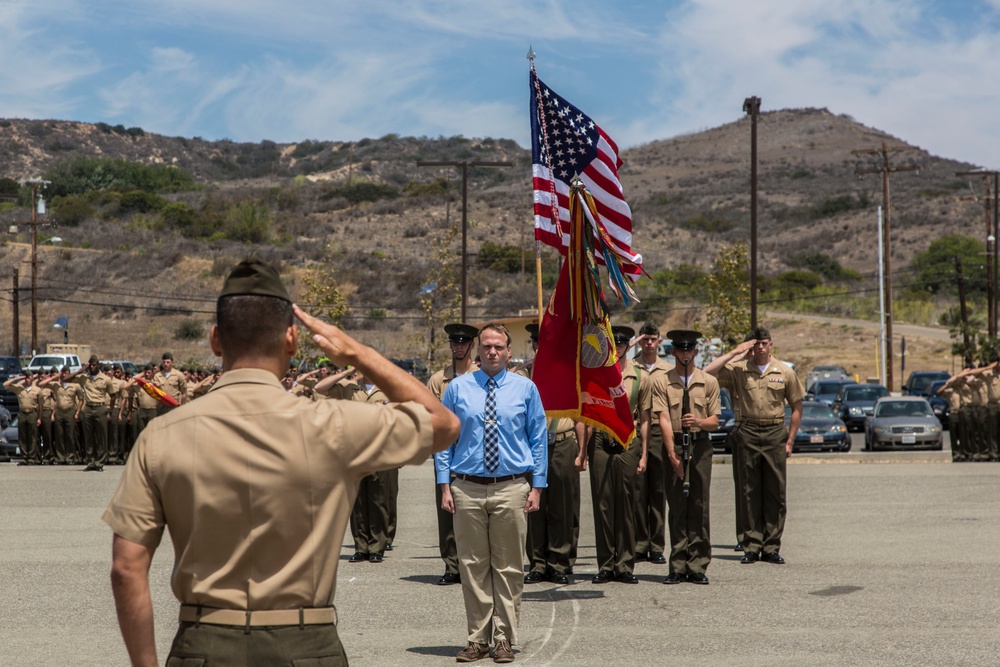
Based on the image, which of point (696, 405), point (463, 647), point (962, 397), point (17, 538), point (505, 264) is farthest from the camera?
point (505, 264)

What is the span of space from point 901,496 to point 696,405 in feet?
26.4

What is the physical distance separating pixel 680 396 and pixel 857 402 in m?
27.3

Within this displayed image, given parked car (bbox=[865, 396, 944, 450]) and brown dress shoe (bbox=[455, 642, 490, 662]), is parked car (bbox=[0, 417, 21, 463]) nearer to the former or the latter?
parked car (bbox=[865, 396, 944, 450])

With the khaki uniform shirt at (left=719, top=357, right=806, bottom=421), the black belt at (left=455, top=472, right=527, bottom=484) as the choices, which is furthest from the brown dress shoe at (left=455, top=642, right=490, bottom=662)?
the khaki uniform shirt at (left=719, top=357, right=806, bottom=421)

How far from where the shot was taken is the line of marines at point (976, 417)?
25453 millimetres

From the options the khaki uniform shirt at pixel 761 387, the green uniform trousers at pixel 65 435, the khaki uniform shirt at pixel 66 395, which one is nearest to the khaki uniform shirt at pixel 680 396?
the khaki uniform shirt at pixel 761 387

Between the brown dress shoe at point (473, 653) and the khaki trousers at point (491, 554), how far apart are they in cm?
3

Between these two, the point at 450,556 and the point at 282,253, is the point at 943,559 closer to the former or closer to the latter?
the point at 450,556

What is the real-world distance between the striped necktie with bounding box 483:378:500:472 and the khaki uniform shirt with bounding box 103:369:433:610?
16.5 feet

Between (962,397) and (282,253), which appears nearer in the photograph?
(962,397)

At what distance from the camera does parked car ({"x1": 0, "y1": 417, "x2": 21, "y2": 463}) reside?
29.0 metres

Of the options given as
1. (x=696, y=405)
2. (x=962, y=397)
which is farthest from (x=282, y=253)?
(x=696, y=405)

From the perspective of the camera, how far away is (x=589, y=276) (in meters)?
10.8

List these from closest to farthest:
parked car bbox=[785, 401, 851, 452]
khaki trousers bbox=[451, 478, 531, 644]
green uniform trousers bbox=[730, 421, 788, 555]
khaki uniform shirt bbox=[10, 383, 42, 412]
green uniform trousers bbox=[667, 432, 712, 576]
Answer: khaki trousers bbox=[451, 478, 531, 644]
green uniform trousers bbox=[667, 432, 712, 576]
green uniform trousers bbox=[730, 421, 788, 555]
khaki uniform shirt bbox=[10, 383, 42, 412]
parked car bbox=[785, 401, 851, 452]
